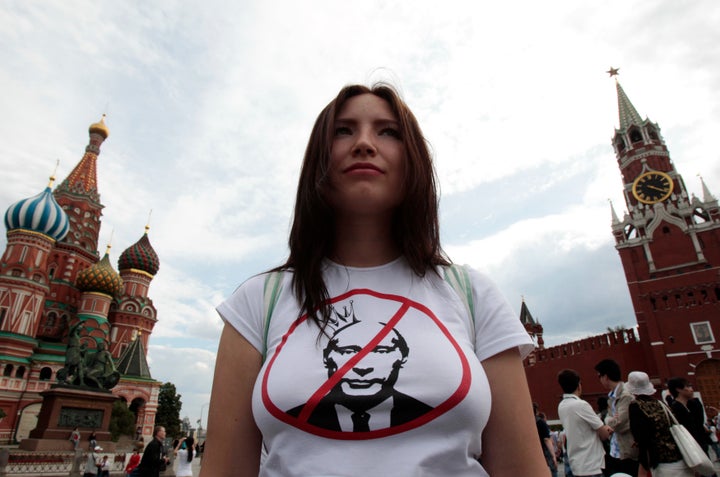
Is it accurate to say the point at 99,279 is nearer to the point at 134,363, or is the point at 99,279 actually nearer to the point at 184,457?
the point at 134,363

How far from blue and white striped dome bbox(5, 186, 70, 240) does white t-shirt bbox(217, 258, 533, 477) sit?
3745 centimetres

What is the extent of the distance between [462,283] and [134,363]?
3535 centimetres

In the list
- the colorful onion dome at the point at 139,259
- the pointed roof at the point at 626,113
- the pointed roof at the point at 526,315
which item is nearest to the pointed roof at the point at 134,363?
the colorful onion dome at the point at 139,259

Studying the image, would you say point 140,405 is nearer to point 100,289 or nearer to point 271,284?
point 100,289

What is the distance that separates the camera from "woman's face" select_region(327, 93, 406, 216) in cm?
144

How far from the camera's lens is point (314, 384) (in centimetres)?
112

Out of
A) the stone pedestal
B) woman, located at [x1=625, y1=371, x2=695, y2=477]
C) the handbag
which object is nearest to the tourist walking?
woman, located at [x1=625, y1=371, x2=695, y2=477]

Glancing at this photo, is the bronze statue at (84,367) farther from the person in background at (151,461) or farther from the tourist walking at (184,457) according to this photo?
the tourist walking at (184,457)

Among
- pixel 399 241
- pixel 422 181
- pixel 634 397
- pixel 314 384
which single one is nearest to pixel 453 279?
pixel 399 241

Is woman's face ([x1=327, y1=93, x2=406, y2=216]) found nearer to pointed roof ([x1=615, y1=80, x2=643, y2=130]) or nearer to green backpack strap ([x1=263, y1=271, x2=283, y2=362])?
green backpack strap ([x1=263, y1=271, x2=283, y2=362])

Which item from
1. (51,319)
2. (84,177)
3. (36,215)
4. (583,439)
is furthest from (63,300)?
(583,439)

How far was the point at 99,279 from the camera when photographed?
3250 centimetres

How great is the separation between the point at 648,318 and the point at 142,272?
42.3 meters

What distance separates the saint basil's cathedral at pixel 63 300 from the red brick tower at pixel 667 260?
120ft
